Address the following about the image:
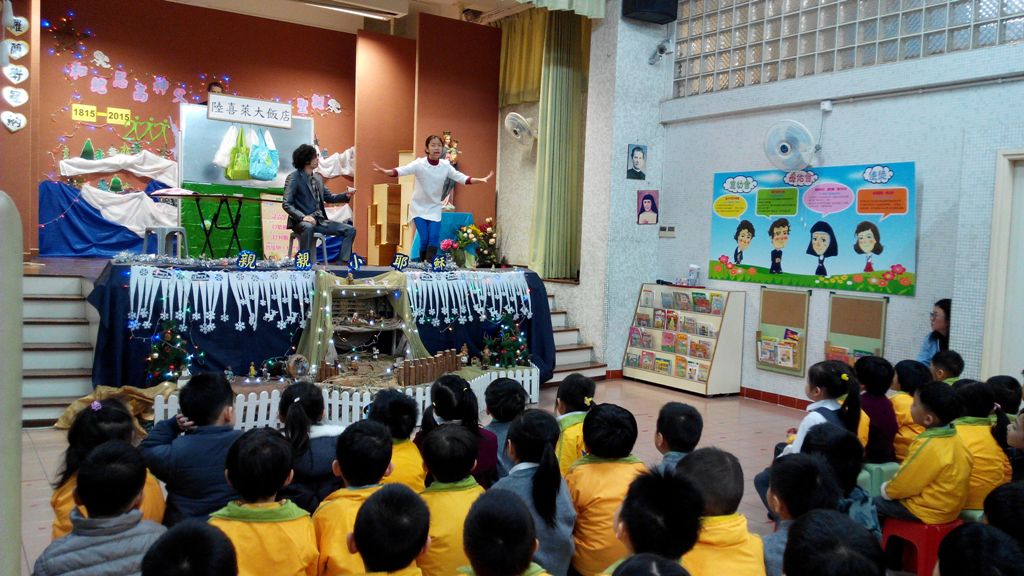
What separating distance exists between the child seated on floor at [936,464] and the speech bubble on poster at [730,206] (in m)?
4.23

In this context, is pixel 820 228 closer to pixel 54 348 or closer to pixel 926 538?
pixel 926 538

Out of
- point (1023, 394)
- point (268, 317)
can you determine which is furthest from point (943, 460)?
point (268, 317)

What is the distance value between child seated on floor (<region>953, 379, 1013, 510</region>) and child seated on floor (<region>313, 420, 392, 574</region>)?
2298mm

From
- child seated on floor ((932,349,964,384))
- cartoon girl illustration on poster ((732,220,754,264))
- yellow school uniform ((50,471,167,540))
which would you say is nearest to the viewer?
yellow school uniform ((50,471,167,540))

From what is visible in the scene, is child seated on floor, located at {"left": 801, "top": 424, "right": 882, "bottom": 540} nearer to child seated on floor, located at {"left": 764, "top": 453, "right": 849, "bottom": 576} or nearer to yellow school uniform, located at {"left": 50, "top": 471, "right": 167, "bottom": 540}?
child seated on floor, located at {"left": 764, "top": 453, "right": 849, "bottom": 576}

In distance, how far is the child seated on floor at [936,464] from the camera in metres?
3.06

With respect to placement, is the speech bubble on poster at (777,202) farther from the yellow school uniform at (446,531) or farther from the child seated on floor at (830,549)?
the child seated on floor at (830,549)

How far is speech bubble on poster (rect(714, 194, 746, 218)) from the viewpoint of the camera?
7.20m

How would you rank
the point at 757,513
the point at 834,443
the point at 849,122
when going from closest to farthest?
the point at 834,443
the point at 757,513
the point at 849,122

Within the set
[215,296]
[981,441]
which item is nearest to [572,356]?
[215,296]

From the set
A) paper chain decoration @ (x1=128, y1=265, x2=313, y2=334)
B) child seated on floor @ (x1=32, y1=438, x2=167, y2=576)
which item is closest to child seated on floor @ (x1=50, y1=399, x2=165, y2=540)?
child seated on floor @ (x1=32, y1=438, x2=167, y2=576)

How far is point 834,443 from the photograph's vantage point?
2.81 m

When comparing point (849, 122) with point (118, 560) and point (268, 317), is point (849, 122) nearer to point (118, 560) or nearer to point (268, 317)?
point (268, 317)

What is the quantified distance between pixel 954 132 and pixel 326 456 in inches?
203
